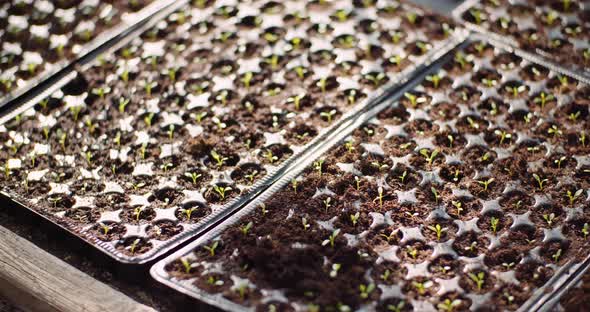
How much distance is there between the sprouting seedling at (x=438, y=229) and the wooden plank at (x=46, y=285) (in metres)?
0.96

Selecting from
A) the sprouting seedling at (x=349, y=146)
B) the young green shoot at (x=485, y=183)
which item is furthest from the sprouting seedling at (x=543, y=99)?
the sprouting seedling at (x=349, y=146)

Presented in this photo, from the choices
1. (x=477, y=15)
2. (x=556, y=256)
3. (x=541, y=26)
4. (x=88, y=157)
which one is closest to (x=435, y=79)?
(x=477, y=15)

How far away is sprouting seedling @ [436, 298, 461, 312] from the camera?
2.81 m

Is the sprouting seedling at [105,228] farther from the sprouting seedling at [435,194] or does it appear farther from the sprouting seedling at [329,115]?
the sprouting seedling at [435,194]

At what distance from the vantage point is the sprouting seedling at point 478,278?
2875 millimetres

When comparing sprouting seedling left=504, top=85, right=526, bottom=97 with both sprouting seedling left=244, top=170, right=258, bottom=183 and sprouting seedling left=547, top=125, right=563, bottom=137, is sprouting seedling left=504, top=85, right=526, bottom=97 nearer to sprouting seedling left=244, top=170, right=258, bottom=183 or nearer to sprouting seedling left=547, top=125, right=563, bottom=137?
sprouting seedling left=547, top=125, right=563, bottom=137

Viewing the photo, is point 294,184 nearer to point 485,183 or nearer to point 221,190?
point 221,190

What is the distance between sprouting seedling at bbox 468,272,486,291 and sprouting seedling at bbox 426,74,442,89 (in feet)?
3.27

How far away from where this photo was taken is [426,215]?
123 inches

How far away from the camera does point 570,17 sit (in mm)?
4020

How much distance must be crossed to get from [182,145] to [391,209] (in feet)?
2.77

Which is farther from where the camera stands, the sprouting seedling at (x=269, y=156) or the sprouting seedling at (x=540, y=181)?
the sprouting seedling at (x=269, y=156)

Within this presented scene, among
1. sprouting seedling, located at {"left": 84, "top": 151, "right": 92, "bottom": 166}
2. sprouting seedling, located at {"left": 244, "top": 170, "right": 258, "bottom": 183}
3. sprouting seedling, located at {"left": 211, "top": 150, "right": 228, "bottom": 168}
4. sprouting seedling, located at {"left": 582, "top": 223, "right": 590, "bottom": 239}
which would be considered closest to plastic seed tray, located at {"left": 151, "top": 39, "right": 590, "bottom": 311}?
sprouting seedling, located at {"left": 582, "top": 223, "right": 590, "bottom": 239}

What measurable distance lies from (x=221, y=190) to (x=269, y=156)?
0.81 feet
